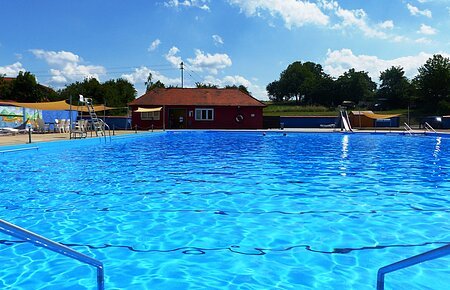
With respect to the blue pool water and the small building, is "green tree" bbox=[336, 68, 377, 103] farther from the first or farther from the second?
the blue pool water

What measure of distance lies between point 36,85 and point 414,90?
47.7m

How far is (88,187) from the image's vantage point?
26.0 ft

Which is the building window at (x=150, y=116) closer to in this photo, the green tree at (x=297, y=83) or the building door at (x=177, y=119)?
the building door at (x=177, y=119)

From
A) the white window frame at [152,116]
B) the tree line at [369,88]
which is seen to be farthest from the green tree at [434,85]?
the white window frame at [152,116]

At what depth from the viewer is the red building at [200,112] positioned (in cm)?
3366

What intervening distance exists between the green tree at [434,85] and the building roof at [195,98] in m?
23.3

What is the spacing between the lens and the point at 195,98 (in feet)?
114

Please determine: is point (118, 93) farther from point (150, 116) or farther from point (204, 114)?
point (204, 114)

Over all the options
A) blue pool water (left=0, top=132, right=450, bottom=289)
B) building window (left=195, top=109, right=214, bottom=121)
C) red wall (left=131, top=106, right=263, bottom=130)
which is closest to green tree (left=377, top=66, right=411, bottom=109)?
red wall (left=131, top=106, right=263, bottom=130)

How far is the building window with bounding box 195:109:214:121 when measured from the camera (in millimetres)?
34125

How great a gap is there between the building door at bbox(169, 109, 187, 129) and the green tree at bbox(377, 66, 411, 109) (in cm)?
3464

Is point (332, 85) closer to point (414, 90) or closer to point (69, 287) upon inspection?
point (414, 90)

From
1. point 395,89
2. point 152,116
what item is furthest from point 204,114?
point 395,89

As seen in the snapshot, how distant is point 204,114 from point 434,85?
28.8 m
